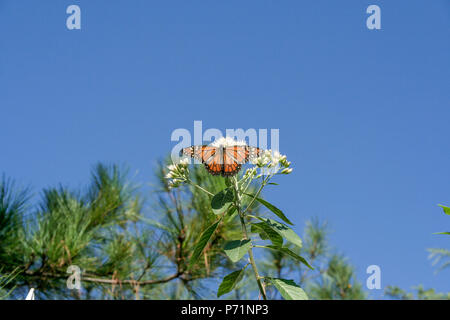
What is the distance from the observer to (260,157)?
103 centimetres

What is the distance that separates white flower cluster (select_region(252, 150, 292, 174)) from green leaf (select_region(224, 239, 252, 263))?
0.23 meters

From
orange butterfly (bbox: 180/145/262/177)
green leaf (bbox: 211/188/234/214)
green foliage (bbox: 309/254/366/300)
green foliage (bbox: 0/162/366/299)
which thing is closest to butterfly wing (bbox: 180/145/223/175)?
orange butterfly (bbox: 180/145/262/177)

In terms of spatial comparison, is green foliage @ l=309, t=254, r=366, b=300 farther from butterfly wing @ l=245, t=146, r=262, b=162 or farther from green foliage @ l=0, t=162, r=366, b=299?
butterfly wing @ l=245, t=146, r=262, b=162

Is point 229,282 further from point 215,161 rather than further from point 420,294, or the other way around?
point 420,294

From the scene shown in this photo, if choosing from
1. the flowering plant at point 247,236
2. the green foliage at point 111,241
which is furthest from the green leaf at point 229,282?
the green foliage at point 111,241

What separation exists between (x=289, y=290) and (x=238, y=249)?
142mm

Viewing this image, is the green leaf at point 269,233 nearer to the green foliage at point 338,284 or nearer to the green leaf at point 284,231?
the green leaf at point 284,231

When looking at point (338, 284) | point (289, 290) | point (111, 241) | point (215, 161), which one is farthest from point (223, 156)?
point (338, 284)

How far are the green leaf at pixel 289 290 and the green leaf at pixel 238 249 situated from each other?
0.10 meters

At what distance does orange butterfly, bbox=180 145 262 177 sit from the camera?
956 millimetres

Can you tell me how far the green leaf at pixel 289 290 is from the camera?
0.78 m
